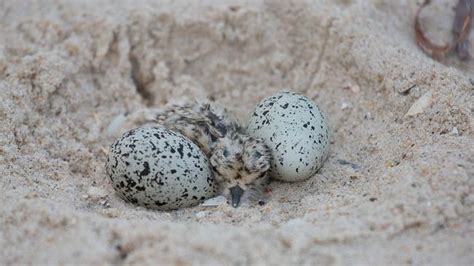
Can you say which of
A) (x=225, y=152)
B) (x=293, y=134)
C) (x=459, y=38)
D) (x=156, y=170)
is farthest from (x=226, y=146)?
(x=459, y=38)

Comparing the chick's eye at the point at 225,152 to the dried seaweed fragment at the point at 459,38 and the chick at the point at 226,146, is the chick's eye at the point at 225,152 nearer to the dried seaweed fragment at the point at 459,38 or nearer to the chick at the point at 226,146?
the chick at the point at 226,146

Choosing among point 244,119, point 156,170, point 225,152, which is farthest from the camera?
point 244,119

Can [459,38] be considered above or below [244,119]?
above

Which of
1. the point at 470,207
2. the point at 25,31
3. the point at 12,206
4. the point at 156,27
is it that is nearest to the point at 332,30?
the point at 156,27

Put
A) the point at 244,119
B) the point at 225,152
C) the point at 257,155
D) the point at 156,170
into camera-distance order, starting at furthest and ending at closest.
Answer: the point at 244,119 → the point at 225,152 → the point at 257,155 → the point at 156,170

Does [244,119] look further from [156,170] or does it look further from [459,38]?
[459,38]

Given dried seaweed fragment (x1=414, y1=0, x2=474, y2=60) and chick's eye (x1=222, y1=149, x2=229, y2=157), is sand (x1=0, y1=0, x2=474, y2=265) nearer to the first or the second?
dried seaweed fragment (x1=414, y1=0, x2=474, y2=60)

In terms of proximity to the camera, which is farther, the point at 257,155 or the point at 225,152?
the point at 225,152
